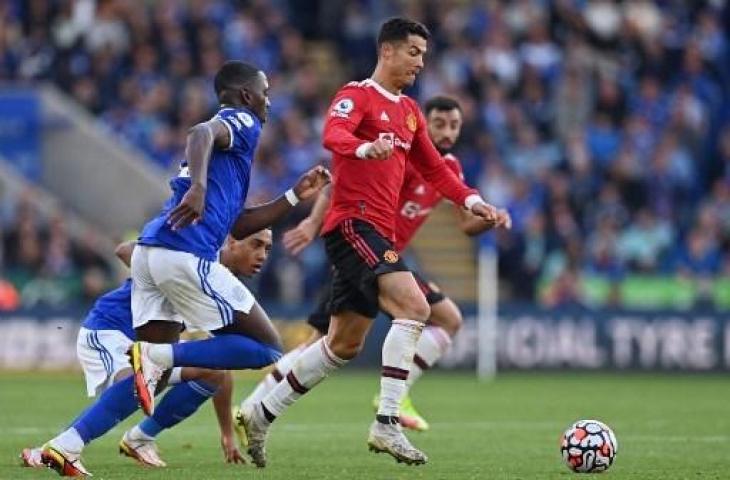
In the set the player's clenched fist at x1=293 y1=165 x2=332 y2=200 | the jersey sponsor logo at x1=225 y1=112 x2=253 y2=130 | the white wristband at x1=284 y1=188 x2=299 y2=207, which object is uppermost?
the jersey sponsor logo at x1=225 y1=112 x2=253 y2=130

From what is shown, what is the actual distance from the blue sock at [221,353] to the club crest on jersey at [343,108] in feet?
4.91

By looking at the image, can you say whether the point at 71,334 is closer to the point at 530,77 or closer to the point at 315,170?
the point at 530,77

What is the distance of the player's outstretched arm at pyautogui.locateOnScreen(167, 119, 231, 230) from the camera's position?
916 centimetres

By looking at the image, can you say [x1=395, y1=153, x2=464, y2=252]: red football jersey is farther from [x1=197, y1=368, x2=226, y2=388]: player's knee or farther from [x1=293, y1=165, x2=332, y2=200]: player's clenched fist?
[x1=293, y1=165, x2=332, y2=200]: player's clenched fist

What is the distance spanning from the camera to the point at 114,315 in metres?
10.5

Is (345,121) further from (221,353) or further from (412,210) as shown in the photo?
(412,210)

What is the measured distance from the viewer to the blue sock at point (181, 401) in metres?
10.5

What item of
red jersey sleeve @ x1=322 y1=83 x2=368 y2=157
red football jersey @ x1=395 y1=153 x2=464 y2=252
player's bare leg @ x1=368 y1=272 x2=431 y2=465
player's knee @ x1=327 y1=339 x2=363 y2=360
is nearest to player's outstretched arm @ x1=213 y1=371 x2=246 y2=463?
player's knee @ x1=327 y1=339 x2=363 y2=360

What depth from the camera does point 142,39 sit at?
2781 centimetres

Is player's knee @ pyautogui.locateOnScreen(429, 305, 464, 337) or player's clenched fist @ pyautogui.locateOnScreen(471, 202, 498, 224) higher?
player's knee @ pyautogui.locateOnScreen(429, 305, 464, 337)

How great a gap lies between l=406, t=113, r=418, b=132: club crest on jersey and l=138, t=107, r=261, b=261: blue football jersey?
125 centimetres

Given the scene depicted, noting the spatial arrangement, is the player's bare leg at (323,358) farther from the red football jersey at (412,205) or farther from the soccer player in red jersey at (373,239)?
the red football jersey at (412,205)

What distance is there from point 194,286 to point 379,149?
123 cm

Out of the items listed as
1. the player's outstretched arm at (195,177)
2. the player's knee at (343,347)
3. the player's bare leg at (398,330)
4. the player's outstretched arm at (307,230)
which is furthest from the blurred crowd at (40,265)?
the player's outstretched arm at (195,177)
